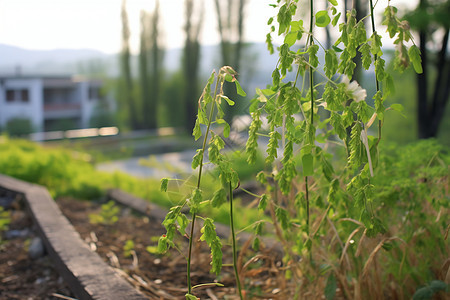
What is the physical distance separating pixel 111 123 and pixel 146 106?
16.3ft

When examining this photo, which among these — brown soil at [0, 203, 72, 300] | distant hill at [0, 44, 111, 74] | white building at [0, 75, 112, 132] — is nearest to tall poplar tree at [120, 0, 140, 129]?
white building at [0, 75, 112, 132]

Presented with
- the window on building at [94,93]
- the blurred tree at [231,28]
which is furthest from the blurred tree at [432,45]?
the window on building at [94,93]

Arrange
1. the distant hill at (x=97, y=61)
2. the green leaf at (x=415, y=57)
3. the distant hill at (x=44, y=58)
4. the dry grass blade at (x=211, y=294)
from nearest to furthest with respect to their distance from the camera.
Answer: the green leaf at (x=415, y=57) → the dry grass blade at (x=211, y=294) → the distant hill at (x=97, y=61) → the distant hill at (x=44, y=58)

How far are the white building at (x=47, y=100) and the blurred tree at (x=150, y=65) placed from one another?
6.83 metres

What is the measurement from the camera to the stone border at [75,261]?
1.29m

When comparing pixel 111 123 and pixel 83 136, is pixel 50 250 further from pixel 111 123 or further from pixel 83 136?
pixel 111 123

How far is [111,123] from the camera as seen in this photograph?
20.9m

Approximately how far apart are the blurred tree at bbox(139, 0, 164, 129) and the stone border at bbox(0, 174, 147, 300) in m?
13.6

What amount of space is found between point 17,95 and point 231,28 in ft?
49.9

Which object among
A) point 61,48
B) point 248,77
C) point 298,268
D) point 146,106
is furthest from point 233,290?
point 61,48

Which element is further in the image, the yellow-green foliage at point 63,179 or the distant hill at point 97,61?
the distant hill at point 97,61

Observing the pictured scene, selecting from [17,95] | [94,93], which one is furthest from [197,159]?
[94,93]

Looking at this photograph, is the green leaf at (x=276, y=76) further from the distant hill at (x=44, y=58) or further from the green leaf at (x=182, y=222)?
the distant hill at (x=44, y=58)

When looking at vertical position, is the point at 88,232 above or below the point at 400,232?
below
